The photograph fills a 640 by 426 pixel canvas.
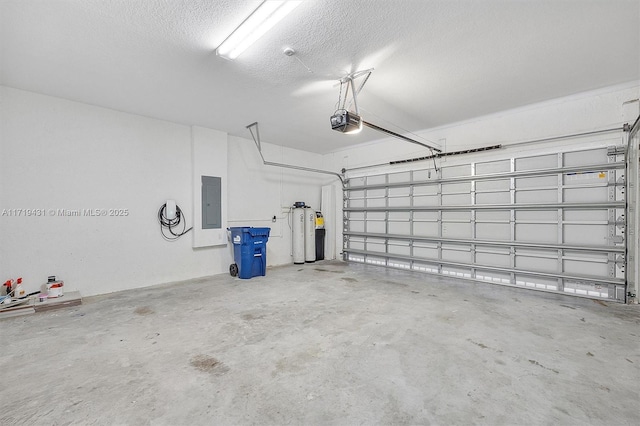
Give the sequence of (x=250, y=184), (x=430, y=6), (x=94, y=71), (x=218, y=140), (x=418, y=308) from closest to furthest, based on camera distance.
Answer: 1. (x=430, y=6)
2. (x=94, y=71)
3. (x=418, y=308)
4. (x=218, y=140)
5. (x=250, y=184)

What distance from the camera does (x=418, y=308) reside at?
334 centimetres

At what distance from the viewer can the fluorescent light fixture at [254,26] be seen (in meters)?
2.00

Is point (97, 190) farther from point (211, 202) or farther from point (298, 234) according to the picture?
point (298, 234)

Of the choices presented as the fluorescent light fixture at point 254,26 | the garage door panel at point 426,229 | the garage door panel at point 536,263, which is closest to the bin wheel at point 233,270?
the fluorescent light fixture at point 254,26

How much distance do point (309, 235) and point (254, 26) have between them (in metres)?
4.82

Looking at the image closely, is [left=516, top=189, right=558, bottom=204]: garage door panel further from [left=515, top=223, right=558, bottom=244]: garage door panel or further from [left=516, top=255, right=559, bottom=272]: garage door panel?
[left=516, top=255, right=559, bottom=272]: garage door panel

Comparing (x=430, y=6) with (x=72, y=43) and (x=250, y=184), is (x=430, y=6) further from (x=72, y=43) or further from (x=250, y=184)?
(x=250, y=184)

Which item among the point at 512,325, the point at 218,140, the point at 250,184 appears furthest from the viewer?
the point at 250,184

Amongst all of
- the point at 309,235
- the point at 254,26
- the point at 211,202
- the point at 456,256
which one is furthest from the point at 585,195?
the point at 211,202

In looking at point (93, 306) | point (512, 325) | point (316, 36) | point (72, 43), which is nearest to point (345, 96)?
point (316, 36)

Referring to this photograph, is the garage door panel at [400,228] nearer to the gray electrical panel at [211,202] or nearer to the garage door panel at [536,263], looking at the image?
the garage door panel at [536,263]

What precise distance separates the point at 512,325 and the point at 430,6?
3.20 metres

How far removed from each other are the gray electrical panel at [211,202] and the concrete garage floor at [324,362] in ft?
5.76

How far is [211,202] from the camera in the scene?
5.12 metres
